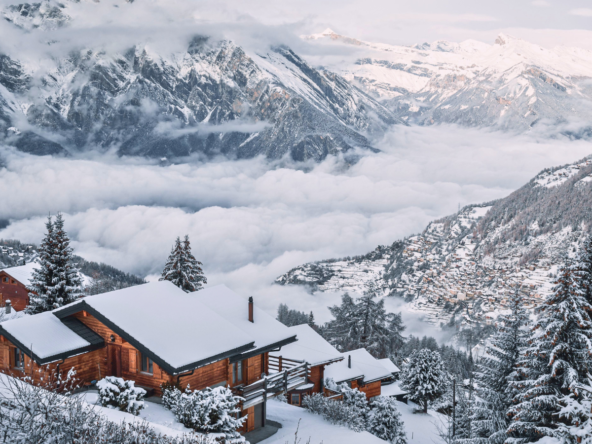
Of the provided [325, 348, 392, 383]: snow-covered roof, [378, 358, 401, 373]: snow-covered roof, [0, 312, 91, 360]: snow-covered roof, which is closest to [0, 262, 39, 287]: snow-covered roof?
[325, 348, 392, 383]: snow-covered roof

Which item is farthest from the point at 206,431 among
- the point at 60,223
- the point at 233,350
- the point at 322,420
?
the point at 60,223

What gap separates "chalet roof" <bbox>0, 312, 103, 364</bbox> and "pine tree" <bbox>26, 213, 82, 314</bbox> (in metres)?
14.6

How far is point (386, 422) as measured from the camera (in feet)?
101

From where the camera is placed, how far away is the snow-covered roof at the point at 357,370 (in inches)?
1528

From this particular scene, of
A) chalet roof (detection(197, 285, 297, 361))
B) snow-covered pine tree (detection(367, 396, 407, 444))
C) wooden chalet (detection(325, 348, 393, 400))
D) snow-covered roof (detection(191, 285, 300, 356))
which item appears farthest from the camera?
wooden chalet (detection(325, 348, 393, 400))

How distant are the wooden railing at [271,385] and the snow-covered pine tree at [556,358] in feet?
32.2

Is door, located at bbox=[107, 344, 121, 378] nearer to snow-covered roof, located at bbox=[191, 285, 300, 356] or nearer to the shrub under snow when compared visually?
the shrub under snow

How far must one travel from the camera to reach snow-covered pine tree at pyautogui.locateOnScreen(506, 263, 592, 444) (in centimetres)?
1941

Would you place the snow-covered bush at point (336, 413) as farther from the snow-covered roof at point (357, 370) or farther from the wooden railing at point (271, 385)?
the snow-covered roof at point (357, 370)

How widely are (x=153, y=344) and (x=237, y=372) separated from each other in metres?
Answer: 4.72

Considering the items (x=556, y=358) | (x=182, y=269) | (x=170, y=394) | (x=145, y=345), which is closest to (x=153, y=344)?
(x=145, y=345)

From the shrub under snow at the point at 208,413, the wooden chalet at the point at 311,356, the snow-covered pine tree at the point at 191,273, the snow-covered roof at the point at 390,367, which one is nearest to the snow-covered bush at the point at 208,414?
the shrub under snow at the point at 208,413

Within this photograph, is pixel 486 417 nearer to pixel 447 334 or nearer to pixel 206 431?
pixel 206 431

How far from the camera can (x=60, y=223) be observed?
35562mm
